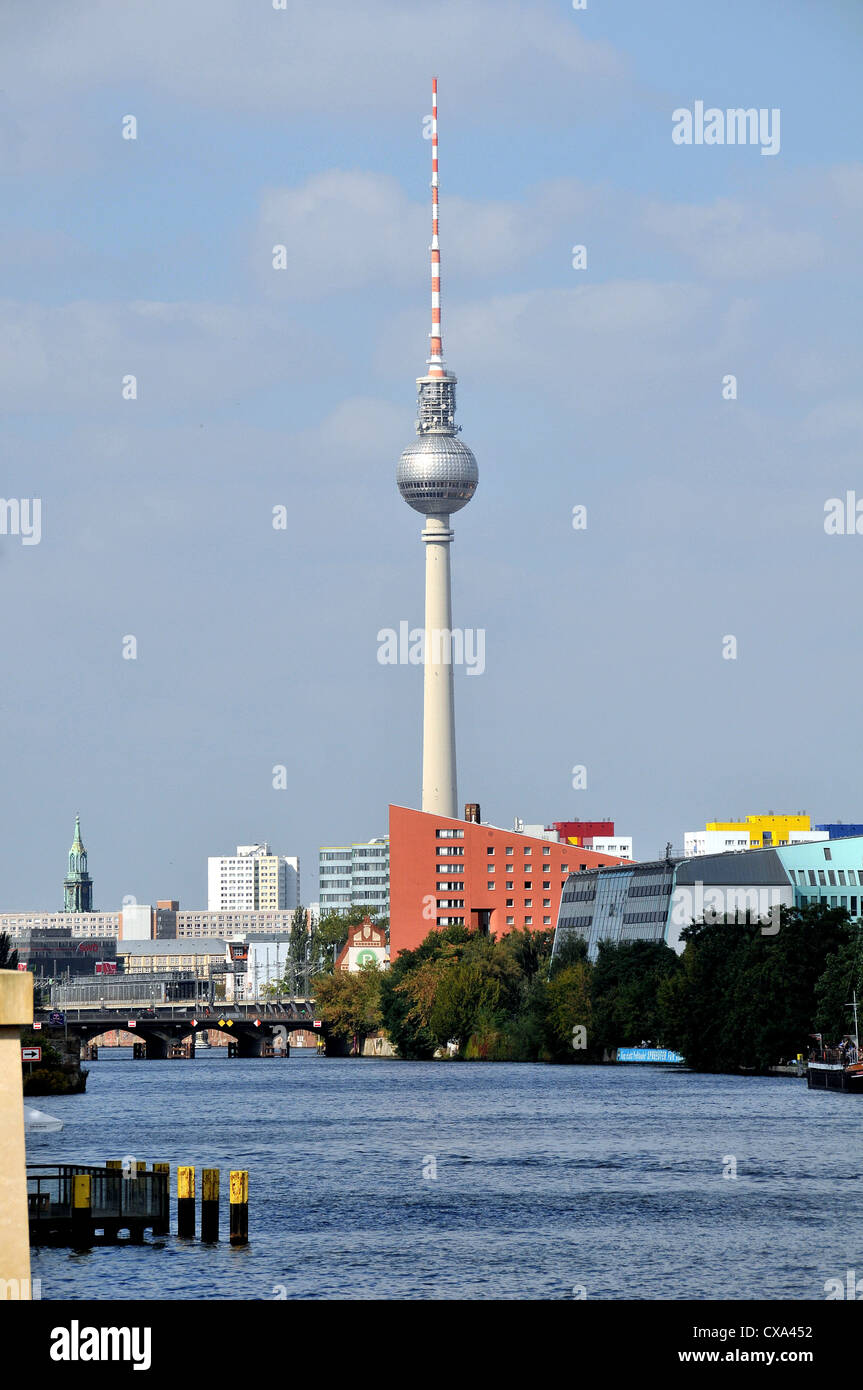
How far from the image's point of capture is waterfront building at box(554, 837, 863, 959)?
141 metres

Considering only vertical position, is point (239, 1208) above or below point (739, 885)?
A: below

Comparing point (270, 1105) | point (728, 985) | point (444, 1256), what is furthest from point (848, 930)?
point (444, 1256)

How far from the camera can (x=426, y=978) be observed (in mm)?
147000

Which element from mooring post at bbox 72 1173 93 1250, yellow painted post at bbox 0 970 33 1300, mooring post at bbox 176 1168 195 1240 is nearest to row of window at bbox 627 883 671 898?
mooring post at bbox 176 1168 195 1240

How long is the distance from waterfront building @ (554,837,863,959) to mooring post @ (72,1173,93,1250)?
94.5 metres

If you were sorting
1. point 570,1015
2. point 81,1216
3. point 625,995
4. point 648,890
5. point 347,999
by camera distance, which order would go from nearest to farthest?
point 81,1216 → point 625,995 → point 570,1015 → point 648,890 → point 347,999

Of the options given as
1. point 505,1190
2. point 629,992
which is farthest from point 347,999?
point 505,1190

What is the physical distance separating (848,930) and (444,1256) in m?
71.1

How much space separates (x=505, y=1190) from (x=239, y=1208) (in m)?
13.5

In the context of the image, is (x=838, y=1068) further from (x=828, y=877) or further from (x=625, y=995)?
(x=828, y=877)

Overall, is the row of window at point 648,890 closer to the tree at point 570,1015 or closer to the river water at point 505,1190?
the tree at point 570,1015

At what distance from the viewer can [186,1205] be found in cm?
4284

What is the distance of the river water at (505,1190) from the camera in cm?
3747

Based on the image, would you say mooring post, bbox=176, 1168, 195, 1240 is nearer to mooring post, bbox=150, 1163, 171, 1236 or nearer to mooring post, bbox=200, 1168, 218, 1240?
mooring post, bbox=200, 1168, 218, 1240
